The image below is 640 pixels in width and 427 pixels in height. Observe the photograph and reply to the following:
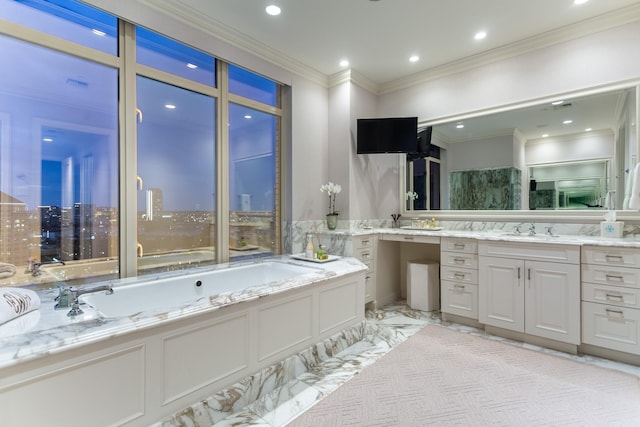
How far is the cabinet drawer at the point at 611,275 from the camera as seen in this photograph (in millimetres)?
2262

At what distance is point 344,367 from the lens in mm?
2307

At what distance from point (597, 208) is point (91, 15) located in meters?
4.59

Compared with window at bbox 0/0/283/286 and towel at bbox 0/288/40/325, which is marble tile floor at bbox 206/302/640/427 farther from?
window at bbox 0/0/283/286

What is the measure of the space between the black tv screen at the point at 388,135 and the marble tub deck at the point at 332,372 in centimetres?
193

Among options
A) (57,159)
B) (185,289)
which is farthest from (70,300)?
(57,159)

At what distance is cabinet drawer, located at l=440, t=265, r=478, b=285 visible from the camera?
2996mm

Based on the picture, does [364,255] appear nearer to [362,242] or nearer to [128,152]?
[362,242]

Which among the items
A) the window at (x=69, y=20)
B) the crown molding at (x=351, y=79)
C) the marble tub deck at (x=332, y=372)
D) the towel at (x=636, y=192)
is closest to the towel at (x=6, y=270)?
the marble tub deck at (x=332, y=372)

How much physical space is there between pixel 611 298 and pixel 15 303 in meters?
3.80

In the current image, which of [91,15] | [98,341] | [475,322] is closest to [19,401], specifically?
[98,341]

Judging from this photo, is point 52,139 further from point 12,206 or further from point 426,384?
point 426,384

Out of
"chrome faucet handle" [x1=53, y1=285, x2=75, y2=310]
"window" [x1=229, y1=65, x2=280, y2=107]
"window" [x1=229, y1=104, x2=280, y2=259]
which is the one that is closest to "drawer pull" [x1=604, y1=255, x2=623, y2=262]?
"window" [x1=229, y1=104, x2=280, y2=259]

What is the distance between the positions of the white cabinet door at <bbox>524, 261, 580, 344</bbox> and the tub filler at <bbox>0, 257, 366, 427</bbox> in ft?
5.37

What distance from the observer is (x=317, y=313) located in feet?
7.82
